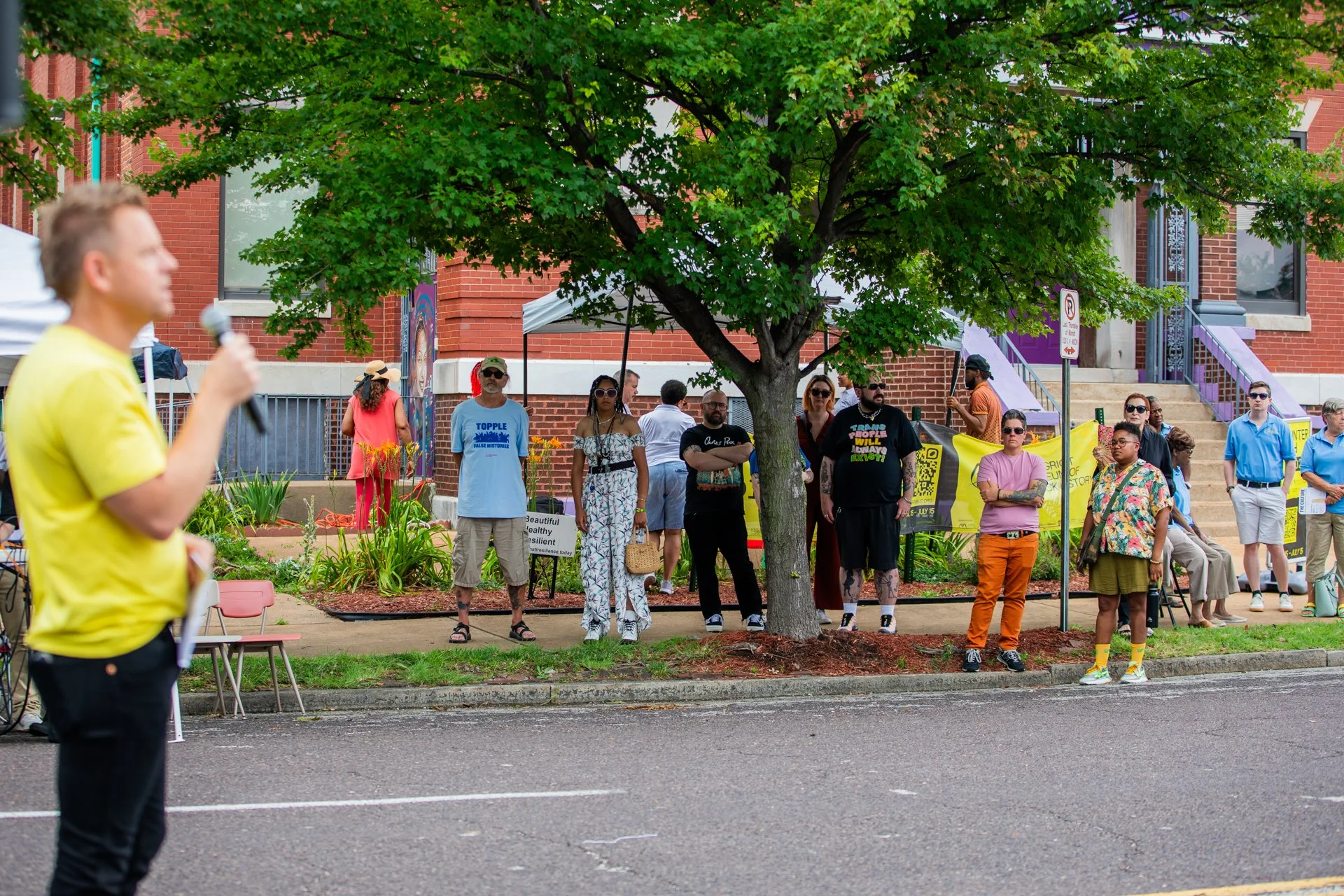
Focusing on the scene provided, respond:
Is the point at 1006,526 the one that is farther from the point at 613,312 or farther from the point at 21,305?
the point at 21,305

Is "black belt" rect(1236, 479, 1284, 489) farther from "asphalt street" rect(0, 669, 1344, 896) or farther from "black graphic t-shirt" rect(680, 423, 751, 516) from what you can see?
"black graphic t-shirt" rect(680, 423, 751, 516)

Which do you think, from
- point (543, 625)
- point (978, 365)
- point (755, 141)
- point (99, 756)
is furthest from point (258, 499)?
point (99, 756)

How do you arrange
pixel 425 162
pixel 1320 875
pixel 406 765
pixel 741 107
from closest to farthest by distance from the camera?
pixel 1320 875, pixel 406 765, pixel 425 162, pixel 741 107

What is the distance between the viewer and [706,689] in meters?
9.36

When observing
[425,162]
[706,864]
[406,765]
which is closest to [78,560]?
[706,864]

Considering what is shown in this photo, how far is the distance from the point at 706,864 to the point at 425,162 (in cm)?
514

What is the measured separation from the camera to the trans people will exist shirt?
10430mm

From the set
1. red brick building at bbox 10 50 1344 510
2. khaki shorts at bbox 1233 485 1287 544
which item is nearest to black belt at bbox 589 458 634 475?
khaki shorts at bbox 1233 485 1287 544

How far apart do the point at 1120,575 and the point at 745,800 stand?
178 inches

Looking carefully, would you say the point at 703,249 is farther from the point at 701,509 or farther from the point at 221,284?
the point at 221,284

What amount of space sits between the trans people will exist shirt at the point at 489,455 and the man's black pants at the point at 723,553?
1500 millimetres

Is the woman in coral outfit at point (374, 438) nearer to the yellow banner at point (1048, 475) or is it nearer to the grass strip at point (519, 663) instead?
the grass strip at point (519, 663)

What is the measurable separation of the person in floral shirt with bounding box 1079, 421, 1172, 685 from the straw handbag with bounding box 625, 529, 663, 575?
3150 mm

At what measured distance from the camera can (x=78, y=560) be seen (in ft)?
9.45
